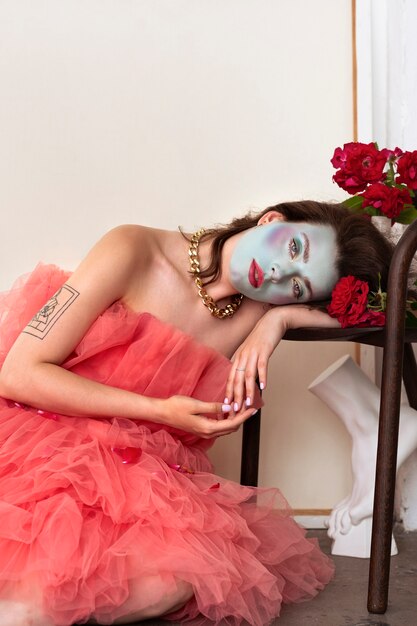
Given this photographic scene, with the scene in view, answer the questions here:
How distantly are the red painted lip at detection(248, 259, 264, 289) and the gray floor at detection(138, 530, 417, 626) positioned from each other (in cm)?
67

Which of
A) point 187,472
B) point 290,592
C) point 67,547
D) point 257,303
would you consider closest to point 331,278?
point 257,303

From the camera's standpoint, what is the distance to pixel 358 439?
2129 millimetres

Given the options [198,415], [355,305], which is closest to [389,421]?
[355,305]

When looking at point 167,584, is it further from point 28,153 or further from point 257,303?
point 28,153

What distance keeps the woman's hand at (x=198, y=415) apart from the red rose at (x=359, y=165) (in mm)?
629

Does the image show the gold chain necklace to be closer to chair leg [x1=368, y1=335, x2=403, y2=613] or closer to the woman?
the woman

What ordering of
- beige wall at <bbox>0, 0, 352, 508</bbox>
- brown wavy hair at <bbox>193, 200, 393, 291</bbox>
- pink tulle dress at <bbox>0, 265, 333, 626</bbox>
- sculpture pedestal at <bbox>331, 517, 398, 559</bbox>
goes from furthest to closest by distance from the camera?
beige wall at <bbox>0, 0, 352, 508</bbox> → sculpture pedestal at <bbox>331, 517, 398, 559</bbox> → brown wavy hair at <bbox>193, 200, 393, 291</bbox> → pink tulle dress at <bbox>0, 265, 333, 626</bbox>

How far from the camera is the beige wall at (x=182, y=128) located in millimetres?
2295

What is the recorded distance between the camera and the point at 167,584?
1464 mm

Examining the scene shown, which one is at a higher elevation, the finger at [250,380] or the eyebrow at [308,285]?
the eyebrow at [308,285]

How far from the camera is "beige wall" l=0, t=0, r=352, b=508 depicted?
2.29 meters

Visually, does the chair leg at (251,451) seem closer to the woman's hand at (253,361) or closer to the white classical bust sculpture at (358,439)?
the white classical bust sculpture at (358,439)

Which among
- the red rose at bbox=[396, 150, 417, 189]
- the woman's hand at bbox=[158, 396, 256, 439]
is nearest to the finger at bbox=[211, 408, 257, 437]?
the woman's hand at bbox=[158, 396, 256, 439]

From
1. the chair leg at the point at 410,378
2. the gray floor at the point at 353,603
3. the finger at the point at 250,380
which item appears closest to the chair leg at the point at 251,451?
the gray floor at the point at 353,603
